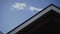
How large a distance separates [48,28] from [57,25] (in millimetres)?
497

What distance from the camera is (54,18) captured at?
18.2 ft

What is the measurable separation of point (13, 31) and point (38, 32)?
1.29m

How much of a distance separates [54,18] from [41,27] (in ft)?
2.81

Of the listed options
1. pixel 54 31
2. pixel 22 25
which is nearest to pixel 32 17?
pixel 22 25

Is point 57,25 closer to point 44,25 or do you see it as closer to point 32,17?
point 44,25

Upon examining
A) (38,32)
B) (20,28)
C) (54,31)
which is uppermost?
(20,28)

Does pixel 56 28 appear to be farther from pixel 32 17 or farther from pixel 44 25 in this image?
pixel 32 17

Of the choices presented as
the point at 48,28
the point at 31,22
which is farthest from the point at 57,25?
the point at 31,22

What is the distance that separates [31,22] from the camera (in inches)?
213

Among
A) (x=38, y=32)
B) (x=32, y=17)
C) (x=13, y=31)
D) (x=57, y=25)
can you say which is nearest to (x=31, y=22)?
(x=32, y=17)

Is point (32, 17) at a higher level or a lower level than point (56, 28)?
higher

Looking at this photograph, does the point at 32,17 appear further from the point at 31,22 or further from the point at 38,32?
the point at 38,32

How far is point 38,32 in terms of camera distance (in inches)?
212

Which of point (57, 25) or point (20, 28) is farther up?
point (20, 28)
